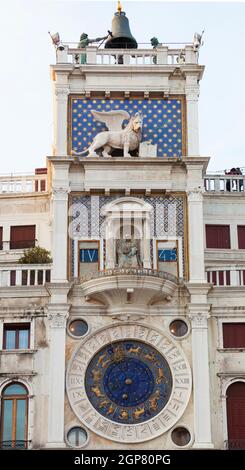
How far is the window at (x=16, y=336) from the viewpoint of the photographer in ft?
113

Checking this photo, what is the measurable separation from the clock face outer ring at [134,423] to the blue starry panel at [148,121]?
5.91 metres

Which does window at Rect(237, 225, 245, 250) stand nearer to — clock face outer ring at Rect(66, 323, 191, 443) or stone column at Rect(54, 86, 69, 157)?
clock face outer ring at Rect(66, 323, 191, 443)

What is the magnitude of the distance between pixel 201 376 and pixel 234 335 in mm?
1771

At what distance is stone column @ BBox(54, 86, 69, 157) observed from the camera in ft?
119

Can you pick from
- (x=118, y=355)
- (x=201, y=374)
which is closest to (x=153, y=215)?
(x=118, y=355)

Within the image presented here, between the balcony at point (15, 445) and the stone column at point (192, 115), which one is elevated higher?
the stone column at point (192, 115)

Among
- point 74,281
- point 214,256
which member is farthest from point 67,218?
point 214,256

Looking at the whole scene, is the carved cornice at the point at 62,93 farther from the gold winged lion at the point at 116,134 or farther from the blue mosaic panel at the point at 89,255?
the blue mosaic panel at the point at 89,255

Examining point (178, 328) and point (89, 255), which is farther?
point (89, 255)

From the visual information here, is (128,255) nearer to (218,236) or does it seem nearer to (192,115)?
(218,236)

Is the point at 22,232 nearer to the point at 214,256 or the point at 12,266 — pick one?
the point at 12,266

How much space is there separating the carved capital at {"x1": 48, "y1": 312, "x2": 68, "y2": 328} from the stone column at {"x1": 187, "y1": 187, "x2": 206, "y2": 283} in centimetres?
394

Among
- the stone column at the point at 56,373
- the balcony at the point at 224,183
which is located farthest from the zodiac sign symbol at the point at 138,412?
the balcony at the point at 224,183

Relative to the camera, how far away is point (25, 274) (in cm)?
3541
